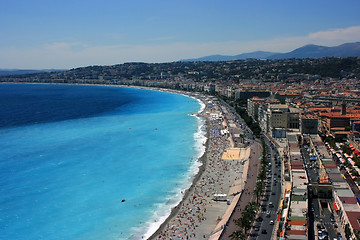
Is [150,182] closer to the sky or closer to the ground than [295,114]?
closer to the ground

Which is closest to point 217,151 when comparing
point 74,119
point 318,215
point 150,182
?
point 150,182

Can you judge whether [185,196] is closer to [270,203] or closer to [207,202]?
[207,202]

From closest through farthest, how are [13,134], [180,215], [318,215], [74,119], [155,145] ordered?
[318,215] < [180,215] < [155,145] < [13,134] < [74,119]

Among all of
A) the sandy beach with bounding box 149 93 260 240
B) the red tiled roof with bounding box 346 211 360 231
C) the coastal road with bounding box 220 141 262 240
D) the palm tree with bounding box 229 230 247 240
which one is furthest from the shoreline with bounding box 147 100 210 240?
the red tiled roof with bounding box 346 211 360 231

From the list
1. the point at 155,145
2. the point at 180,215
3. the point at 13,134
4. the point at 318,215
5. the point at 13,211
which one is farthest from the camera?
the point at 13,134

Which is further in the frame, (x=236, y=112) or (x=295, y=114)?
(x=236, y=112)

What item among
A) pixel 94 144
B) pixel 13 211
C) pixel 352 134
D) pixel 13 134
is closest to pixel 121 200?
pixel 13 211

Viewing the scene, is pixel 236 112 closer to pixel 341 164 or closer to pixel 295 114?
pixel 295 114
